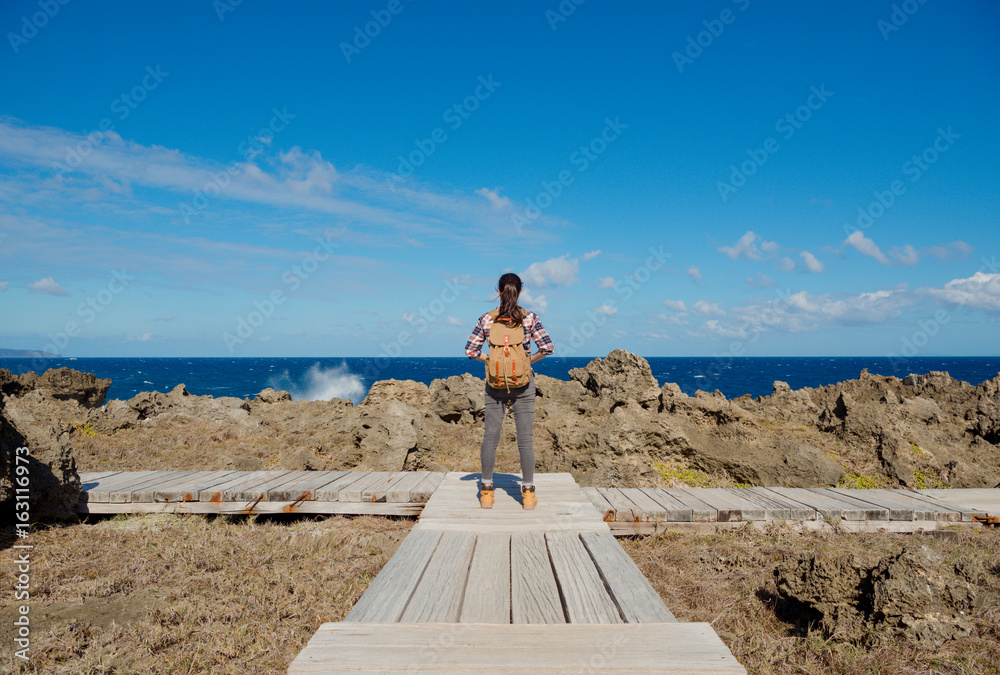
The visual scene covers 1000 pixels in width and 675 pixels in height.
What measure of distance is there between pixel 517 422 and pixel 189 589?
3.01 metres

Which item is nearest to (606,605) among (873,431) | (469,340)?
(469,340)

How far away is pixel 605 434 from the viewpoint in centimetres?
757

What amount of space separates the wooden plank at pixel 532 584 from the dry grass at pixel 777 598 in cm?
119

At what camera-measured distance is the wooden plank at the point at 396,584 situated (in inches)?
111

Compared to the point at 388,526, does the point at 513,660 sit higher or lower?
higher

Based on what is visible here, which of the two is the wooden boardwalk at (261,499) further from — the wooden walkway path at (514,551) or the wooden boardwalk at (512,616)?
the wooden boardwalk at (512,616)

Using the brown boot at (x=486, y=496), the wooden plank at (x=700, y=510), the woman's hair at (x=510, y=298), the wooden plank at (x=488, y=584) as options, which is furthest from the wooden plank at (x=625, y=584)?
the woman's hair at (x=510, y=298)

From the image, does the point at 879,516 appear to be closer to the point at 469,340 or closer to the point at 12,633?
the point at 469,340

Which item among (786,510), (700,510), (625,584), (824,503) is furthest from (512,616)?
(824,503)

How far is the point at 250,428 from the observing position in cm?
1205

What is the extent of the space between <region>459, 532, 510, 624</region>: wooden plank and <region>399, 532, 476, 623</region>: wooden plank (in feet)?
Result: 0.15

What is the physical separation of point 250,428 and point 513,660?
1117 cm

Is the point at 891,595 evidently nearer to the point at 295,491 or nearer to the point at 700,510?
the point at 700,510

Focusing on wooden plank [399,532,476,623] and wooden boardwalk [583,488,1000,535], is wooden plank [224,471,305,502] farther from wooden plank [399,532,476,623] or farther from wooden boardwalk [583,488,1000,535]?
wooden boardwalk [583,488,1000,535]
